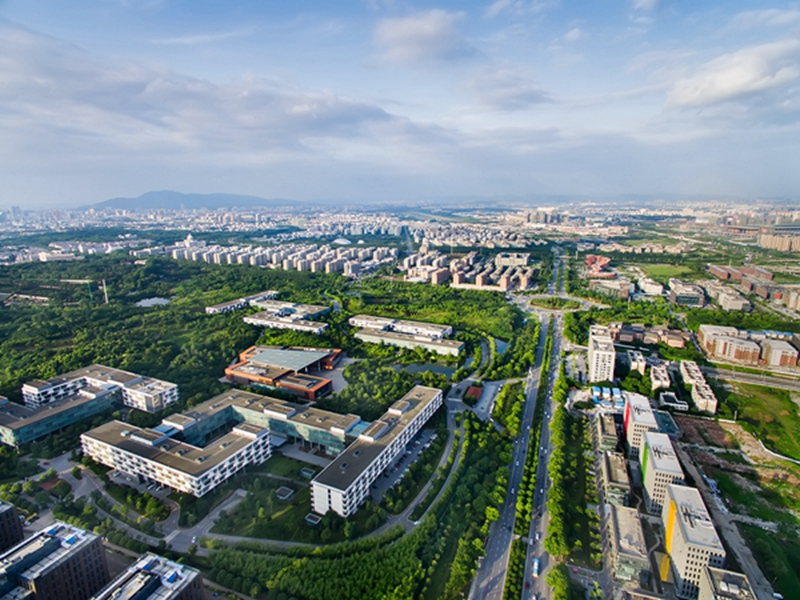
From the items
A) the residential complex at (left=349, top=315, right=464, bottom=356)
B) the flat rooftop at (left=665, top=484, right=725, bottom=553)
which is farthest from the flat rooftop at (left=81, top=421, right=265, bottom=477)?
the flat rooftop at (left=665, top=484, right=725, bottom=553)

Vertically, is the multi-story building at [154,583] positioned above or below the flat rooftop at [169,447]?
above

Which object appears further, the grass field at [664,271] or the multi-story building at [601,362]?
the grass field at [664,271]

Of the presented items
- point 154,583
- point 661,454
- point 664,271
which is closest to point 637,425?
point 661,454

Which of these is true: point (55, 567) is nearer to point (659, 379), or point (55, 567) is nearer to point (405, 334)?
point (405, 334)

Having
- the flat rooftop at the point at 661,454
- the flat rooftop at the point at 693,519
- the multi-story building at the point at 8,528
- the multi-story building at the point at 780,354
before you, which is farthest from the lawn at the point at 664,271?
the multi-story building at the point at 8,528

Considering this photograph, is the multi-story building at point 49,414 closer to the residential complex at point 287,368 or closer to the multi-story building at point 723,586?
the residential complex at point 287,368

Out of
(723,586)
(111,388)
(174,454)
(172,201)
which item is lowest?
(723,586)

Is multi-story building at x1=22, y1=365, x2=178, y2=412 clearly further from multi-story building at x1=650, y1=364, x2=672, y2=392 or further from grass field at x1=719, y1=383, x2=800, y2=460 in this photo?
grass field at x1=719, y1=383, x2=800, y2=460

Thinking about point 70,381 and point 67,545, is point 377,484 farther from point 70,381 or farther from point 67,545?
point 70,381
